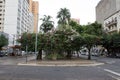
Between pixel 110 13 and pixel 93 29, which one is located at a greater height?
pixel 110 13

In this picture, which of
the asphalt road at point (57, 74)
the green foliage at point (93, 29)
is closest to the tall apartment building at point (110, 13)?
the green foliage at point (93, 29)

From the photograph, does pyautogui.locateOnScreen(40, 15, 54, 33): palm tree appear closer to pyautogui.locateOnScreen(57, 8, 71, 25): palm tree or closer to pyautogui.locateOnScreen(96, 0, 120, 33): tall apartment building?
pyautogui.locateOnScreen(57, 8, 71, 25): palm tree

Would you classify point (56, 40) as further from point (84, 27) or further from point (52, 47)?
point (84, 27)

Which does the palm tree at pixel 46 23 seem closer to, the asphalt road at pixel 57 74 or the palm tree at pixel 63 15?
the palm tree at pixel 63 15

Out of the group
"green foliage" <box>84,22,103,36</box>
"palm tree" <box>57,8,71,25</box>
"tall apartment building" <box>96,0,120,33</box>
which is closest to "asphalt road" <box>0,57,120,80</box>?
"green foliage" <box>84,22,103,36</box>

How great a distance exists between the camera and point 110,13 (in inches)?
3720

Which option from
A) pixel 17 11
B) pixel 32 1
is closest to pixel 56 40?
pixel 17 11

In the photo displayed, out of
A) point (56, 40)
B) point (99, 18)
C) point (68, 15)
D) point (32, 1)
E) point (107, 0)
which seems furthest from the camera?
point (32, 1)

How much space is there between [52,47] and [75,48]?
189 inches

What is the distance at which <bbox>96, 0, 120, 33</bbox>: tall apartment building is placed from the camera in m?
82.6

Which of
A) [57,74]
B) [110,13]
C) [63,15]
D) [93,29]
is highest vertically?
[110,13]

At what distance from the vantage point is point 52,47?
163 feet

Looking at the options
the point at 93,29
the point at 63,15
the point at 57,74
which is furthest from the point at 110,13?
the point at 57,74

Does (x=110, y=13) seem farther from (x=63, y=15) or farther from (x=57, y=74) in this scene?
(x=57, y=74)
